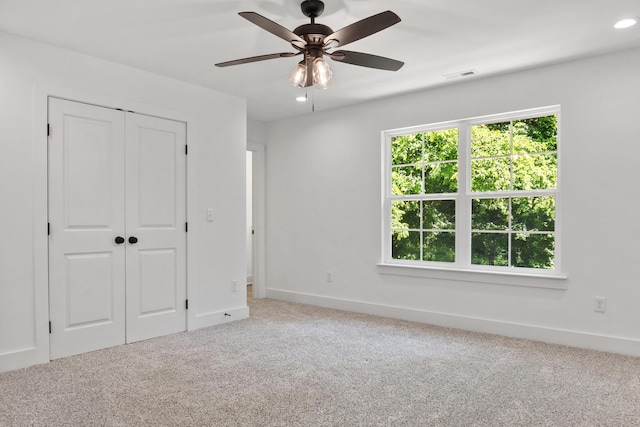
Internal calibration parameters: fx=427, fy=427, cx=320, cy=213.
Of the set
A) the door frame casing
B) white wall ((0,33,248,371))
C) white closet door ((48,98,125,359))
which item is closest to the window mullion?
white wall ((0,33,248,371))

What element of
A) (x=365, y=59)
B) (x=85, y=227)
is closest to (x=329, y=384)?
(x=365, y=59)

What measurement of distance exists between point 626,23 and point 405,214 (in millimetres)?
2483

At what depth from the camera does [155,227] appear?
3854mm

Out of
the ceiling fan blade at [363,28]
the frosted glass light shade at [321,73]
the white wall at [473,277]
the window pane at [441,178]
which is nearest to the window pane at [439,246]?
the white wall at [473,277]

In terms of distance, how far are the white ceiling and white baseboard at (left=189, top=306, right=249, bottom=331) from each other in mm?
2272

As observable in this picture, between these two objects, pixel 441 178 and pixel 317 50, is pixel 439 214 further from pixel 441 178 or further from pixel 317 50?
pixel 317 50

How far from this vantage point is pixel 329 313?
4781mm

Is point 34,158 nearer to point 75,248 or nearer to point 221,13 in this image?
point 75,248

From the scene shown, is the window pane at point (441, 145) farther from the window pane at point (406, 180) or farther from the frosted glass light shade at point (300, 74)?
the frosted glass light shade at point (300, 74)

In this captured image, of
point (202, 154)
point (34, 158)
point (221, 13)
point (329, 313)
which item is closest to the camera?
point (221, 13)

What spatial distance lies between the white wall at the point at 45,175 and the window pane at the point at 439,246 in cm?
195

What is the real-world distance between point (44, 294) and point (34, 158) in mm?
1003

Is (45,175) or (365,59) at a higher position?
(365,59)

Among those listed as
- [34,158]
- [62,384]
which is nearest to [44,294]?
[62,384]
